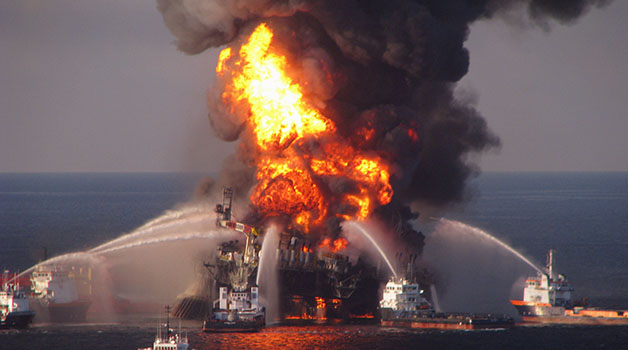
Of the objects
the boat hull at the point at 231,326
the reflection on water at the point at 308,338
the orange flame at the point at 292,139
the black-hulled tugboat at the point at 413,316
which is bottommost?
the reflection on water at the point at 308,338

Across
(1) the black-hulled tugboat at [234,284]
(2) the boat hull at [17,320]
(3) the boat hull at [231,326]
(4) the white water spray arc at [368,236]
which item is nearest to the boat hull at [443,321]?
(4) the white water spray arc at [368,236]

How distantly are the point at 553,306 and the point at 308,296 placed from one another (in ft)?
104

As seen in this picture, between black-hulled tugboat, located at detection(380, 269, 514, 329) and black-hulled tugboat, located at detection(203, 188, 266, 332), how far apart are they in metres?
15.6

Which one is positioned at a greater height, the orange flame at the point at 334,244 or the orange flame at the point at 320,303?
the orange flame at the point at 334,244

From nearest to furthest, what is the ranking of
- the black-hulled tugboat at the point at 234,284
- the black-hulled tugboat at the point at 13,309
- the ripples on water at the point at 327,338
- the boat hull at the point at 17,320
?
the ripples on water at the point at 327,338, the black-hulled tugboat at the point at 234,284, the black-hulled tugboat at the point at 13,309, the boat hull at the point at 17,320

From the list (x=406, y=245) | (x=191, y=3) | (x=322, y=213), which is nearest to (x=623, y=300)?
(x=406, y=245)

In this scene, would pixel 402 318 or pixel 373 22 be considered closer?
pixel 402 318

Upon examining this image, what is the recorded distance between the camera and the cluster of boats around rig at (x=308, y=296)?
140875mm

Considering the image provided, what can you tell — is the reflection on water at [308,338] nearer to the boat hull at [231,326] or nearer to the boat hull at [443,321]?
the boat hull at [231,326]

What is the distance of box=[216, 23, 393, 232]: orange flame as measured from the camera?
150875 mm

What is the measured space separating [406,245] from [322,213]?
13519 mm

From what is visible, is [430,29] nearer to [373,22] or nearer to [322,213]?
[373,22]

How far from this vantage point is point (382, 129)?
504 feet

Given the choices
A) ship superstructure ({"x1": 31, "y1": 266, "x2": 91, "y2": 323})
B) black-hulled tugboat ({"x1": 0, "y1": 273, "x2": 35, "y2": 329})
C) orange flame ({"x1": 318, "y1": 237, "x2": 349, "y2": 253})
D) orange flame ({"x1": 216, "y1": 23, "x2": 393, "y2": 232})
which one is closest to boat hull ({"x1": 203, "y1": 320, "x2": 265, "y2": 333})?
orange flame ({"x1": 318, "y1": 237, "x2": 349, "y2": 253})
